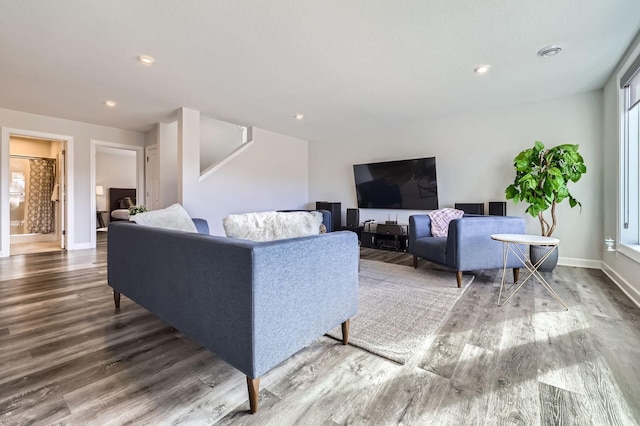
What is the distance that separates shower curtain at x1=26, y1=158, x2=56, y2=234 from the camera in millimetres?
6090

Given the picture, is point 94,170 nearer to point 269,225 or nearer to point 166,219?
point 166,219

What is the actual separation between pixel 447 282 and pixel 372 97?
2.55m

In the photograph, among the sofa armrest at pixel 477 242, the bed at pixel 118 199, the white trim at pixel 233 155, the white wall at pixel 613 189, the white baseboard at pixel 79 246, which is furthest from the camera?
the bed at pixel 118 199

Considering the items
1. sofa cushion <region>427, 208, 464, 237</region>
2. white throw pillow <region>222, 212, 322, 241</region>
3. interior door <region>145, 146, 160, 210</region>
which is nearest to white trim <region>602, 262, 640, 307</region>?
sofa cushion <region>427, 208, 464, 237</region>

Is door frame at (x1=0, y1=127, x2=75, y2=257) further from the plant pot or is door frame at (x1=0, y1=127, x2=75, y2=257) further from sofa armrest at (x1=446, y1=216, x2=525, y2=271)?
the plant pot

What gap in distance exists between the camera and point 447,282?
305 cm

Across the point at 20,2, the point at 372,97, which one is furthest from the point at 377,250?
the point at 20,2

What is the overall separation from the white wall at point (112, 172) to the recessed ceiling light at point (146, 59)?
717cm

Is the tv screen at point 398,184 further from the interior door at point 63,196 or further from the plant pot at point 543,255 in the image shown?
the interior door at point 63,196

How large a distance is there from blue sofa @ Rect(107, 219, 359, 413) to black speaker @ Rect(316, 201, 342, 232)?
425 cm

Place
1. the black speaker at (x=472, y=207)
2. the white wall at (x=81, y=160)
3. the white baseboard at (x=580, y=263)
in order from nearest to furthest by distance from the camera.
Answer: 1. the white baseboard at (x=580, y=263)
2. the black speaker at (x=472, y=207)
3. the white wall at (x=81, y=160)

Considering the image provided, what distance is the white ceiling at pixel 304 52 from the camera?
2.04 meters

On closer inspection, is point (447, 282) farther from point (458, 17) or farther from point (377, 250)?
point (458, 17)

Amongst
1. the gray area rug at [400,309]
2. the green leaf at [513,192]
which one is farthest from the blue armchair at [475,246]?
the green leaf at [513,192]
